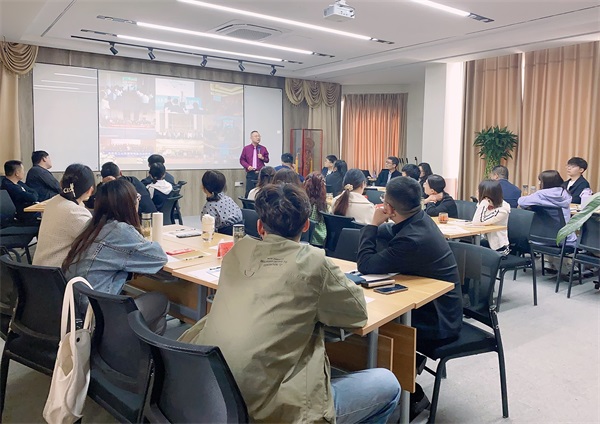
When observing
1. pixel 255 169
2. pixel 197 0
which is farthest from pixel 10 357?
pixel 255 169

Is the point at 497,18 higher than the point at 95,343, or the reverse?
the point at 497,18

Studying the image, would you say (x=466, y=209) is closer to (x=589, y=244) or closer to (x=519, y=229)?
(x=519, y=229)

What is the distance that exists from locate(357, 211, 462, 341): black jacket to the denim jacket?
115 cm

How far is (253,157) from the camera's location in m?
9.73

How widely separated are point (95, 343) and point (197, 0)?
179 inches

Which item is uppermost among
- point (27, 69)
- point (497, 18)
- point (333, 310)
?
point (497, 18)

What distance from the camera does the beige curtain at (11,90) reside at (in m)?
7.50

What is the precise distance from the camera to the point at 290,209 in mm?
1721

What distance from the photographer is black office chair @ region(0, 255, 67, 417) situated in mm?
2064

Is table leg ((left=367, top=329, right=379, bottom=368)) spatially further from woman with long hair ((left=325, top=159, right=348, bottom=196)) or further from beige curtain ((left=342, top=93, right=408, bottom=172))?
beige curtain ((left=342, top=93, right=408, bottom=172))

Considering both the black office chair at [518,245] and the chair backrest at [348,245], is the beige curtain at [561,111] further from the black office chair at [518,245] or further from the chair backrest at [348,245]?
the chair backrest at [348,245]

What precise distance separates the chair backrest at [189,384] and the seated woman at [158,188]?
461 centimetres

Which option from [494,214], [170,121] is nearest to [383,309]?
[494,214]

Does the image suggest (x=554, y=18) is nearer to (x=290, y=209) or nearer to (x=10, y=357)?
(x=290, y=209)
